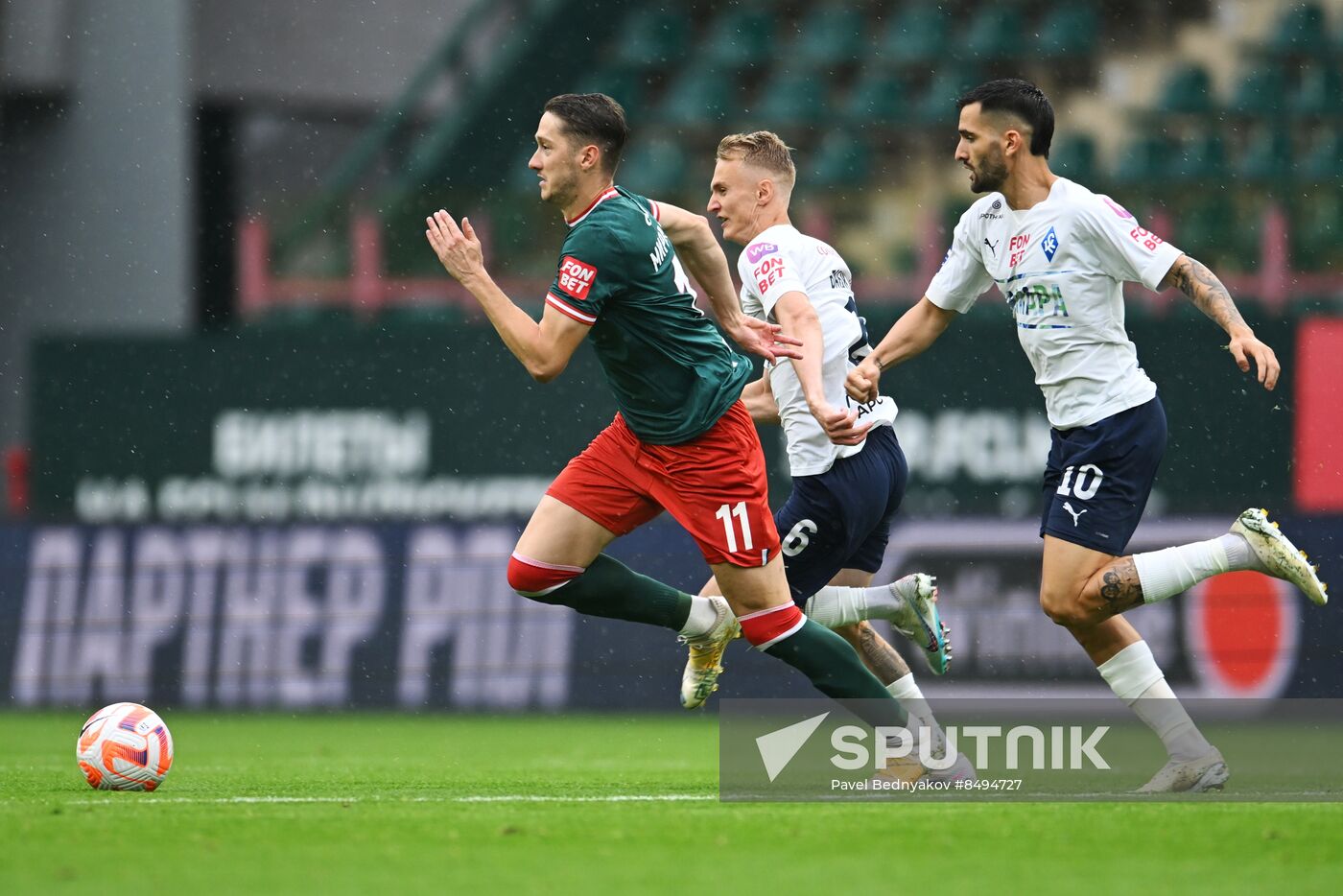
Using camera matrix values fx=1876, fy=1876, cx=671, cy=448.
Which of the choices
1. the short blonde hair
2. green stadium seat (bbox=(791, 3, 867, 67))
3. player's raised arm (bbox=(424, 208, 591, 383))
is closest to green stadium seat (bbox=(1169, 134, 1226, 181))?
green stadium seat (bbox=(791, 3, 867, 67))

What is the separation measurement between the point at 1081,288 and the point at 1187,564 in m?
0.97

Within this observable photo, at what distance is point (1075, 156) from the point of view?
17.0 meters

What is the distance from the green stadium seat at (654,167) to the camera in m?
17.0

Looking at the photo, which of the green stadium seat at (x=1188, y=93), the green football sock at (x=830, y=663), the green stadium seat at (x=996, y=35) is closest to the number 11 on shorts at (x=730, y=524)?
the green football sock at (x=830, y=663)

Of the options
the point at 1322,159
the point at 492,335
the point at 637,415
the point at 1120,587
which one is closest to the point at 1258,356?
the point at 1120,587

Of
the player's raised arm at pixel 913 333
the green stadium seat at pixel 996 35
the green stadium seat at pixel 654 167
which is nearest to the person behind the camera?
the player's raised arm at pixel 913 333

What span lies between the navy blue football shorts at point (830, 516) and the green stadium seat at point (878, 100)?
11.4 meters

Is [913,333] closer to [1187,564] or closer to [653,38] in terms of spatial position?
[1187,564]

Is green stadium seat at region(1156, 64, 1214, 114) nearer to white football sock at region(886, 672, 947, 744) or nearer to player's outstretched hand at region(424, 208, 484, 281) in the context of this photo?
white football sock at region(886, 672, 947, 744)

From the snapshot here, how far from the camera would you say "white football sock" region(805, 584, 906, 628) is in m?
6.72

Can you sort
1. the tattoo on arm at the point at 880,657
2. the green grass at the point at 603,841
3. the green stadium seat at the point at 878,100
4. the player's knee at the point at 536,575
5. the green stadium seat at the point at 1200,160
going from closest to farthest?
the green grass at the point at 603,841
the player's knee at the point at 536,575
the tattoo on arm at the point at 880,657
the green stadium seat at the point at 1200,160
the green stadium seat at the point at 878,100

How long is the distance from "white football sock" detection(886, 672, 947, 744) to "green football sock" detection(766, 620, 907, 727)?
1.18 feet

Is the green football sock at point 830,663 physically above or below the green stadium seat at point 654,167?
below

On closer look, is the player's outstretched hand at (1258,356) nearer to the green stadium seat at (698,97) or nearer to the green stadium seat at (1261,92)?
the green stadium seat at (1261,92)
